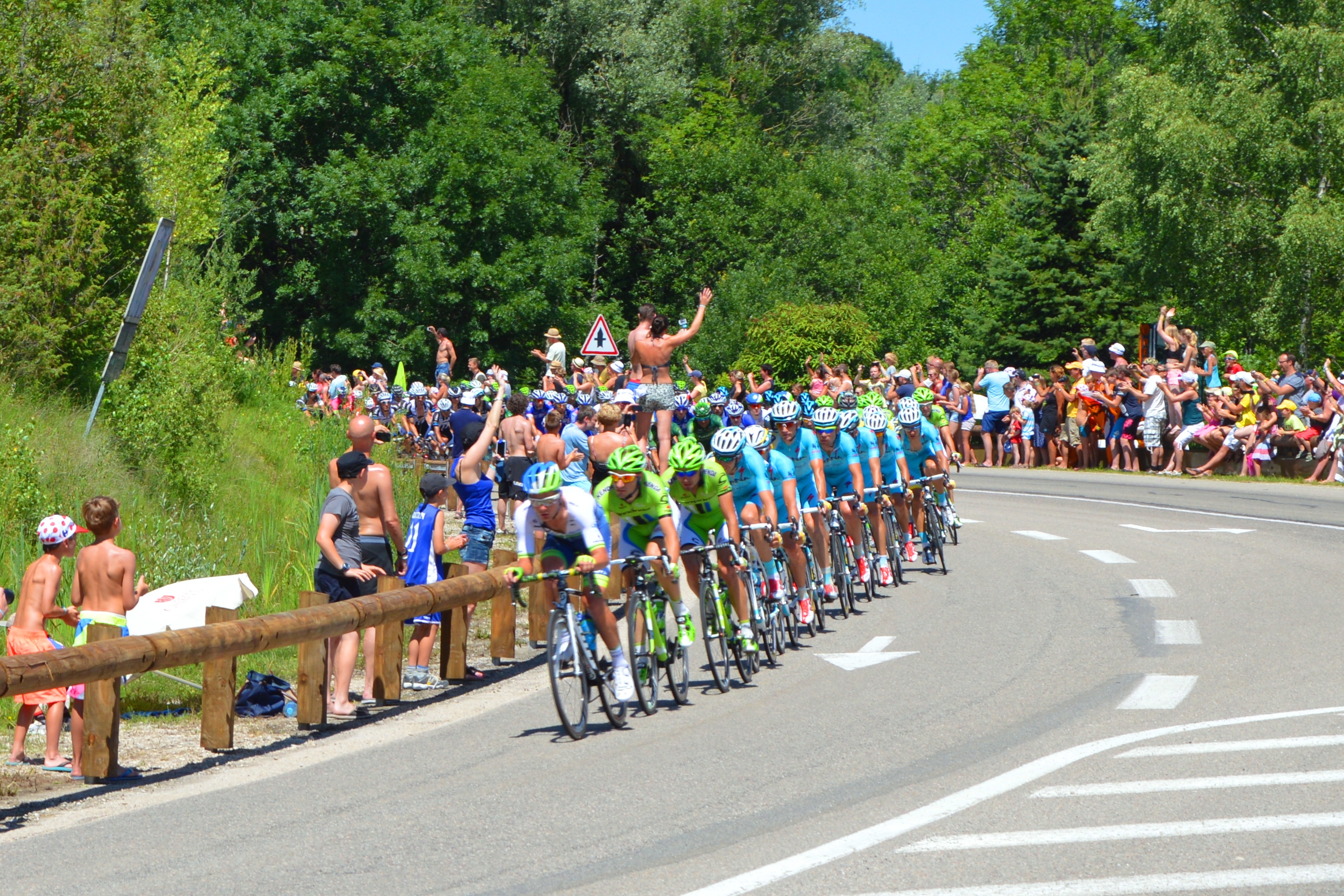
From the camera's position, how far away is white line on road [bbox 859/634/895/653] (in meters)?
13.1

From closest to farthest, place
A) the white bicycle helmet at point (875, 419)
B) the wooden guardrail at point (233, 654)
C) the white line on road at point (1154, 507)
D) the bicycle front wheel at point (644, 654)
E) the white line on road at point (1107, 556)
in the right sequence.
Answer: the wooden guardrail at point (233, 654) → the bicycle front wheel at point (644, 654) → the white bicycle helmet at point (875, 419) → the white line on road at point (1107, 556) → the white line on road at point (1154, 507)

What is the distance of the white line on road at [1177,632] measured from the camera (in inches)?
520

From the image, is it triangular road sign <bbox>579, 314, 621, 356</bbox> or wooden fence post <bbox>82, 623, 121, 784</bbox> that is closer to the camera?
wooden fence post <bbox>82, 623, 121, 784</bbox>

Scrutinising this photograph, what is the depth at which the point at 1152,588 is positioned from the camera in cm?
1642

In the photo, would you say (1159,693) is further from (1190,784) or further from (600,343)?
(600,343)

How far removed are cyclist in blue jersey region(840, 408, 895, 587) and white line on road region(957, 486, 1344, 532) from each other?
690 centimetres

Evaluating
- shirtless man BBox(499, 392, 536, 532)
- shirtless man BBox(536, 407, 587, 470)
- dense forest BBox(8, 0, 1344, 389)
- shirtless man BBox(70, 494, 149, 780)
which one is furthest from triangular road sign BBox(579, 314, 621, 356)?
shirtless man BBox(70, 494, 149, 780)

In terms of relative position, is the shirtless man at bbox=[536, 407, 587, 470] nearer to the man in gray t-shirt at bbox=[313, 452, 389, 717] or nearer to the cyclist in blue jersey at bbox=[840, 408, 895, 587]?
the man in gray t-shirt at bbox=[313, 452, 389, 717]

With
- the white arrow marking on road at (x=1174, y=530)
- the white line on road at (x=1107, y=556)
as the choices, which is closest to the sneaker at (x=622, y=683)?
the white line on road at (x=1107, y=556)

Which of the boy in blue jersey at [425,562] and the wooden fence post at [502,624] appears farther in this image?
the wooden fence post at [502,624]

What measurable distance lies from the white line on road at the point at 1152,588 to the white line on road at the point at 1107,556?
61.1 inches

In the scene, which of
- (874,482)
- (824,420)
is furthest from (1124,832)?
(874,482)

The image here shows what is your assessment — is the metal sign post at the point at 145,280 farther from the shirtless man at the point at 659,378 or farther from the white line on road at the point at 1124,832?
the white line on road at the point at 1124,832

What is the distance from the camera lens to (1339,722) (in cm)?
965
